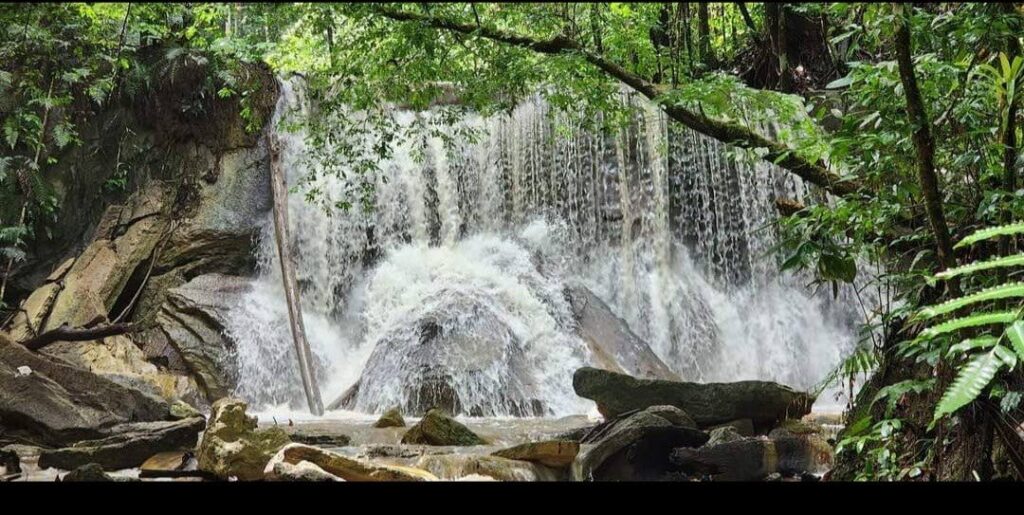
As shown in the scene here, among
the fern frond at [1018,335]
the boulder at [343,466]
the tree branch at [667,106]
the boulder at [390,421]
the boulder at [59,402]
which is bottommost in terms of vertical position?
the boulder at [390,421]

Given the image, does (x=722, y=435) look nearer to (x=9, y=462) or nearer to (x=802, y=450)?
(x=802, y=450)

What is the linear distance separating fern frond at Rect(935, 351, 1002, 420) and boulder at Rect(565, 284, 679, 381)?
3.52m

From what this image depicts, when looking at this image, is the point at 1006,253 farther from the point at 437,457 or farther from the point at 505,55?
the point at 437,457

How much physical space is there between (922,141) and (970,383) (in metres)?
0.86

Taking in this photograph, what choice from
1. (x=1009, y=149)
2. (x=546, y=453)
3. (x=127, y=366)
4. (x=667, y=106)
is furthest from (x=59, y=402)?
(x=1009, y=149)

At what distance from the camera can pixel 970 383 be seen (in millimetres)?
1384

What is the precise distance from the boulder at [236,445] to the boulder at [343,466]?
0.20 m

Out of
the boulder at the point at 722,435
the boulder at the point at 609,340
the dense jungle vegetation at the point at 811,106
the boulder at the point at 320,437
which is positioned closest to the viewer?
the dense jungle vegetation at the point at 811,106

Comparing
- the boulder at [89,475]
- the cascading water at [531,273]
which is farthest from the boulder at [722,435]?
the boulder at [89,475]

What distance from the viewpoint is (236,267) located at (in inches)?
272

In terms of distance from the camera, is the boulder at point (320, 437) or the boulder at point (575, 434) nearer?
the boulder at point (320, 437)

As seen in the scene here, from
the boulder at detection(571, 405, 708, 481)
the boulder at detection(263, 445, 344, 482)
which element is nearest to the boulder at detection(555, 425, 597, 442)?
the boulder at detection(571, 405, 708, 481)

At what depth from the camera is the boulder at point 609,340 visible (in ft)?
16.7

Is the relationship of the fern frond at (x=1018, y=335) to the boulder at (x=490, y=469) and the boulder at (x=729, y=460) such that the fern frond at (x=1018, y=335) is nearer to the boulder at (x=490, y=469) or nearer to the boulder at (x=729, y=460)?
the boulder at (x=490, y=469)
